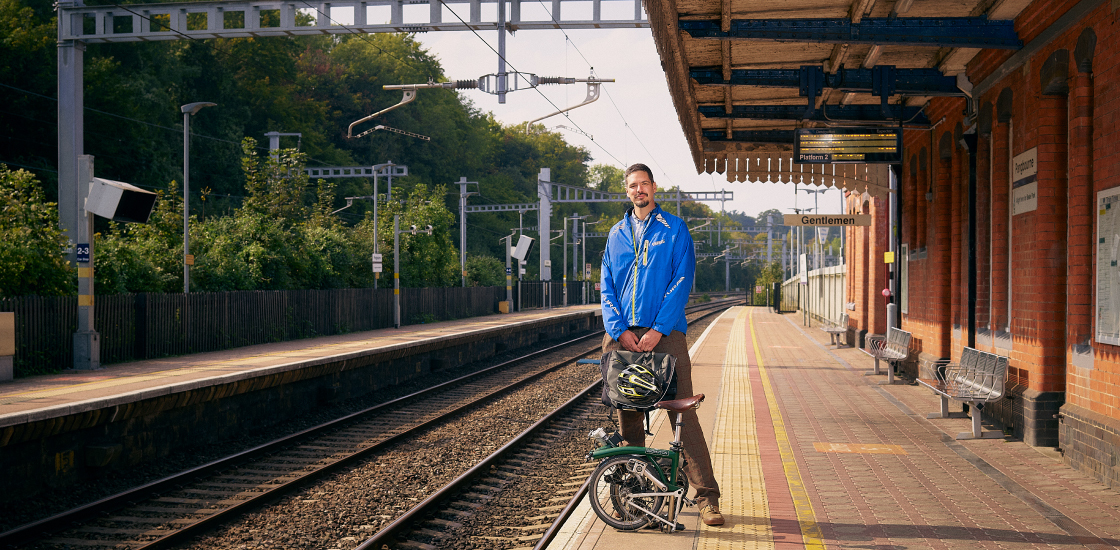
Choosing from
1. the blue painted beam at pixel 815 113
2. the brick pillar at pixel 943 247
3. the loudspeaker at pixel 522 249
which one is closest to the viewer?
the brick pillar at pixel 943 247

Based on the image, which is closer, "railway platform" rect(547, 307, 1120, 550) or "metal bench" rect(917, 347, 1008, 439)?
"railway platform" rect(547, 307, 1120, 550)

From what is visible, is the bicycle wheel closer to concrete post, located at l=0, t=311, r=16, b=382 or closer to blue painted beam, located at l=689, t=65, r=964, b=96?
blue painted beam, located at l=689, t=65, r=964, b=96

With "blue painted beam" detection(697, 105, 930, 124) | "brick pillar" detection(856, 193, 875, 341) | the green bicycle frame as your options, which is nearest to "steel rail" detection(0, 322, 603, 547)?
the green bicycle frame

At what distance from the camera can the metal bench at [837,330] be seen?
2258cm

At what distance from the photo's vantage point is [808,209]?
46.5 m

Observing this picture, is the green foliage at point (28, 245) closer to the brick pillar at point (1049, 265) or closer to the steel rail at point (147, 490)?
the steel rail at point (147, 490)

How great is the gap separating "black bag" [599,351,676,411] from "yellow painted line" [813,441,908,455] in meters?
3.86

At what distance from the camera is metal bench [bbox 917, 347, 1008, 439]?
9.02m

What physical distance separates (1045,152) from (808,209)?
39.1 m

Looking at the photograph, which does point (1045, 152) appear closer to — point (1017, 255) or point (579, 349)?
point (1017, 255)

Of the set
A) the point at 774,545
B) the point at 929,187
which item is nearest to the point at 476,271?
the point at 929,187

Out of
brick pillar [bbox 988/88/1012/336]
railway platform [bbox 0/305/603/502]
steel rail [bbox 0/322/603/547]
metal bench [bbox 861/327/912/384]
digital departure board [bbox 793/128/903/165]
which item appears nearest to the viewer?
steel rail [bbox 0/322/603/547]

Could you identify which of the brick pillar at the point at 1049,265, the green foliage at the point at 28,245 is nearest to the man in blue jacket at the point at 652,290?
the brick pillar at the point at 1049,265

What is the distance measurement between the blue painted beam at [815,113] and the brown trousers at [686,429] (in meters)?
8.39
